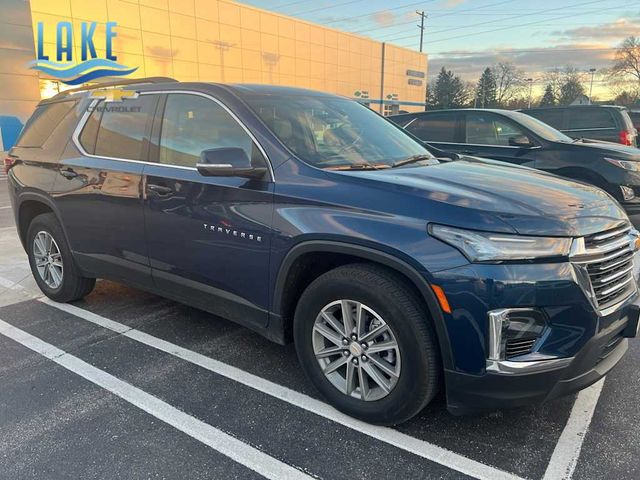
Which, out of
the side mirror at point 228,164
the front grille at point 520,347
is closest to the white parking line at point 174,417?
the front grille at point 520,347

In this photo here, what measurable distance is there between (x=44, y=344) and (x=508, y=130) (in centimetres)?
670

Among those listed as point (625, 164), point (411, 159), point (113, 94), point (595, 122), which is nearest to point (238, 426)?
point (411, 159)

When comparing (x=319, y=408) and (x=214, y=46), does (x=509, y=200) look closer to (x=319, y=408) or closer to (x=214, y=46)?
(x=319, y=408)

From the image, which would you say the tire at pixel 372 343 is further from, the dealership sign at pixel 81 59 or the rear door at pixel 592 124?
the dealership sign at pixel 81 59

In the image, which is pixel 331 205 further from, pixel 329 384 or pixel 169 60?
pixel 169 60

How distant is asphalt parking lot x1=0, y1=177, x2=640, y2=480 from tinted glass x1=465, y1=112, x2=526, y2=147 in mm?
4619

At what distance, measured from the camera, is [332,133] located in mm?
3480

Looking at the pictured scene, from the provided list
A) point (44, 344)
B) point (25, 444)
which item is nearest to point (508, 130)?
point (44, 344)

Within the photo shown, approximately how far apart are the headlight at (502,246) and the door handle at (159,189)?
2.00 meters

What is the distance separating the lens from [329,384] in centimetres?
294

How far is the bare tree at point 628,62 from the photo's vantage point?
230 ft

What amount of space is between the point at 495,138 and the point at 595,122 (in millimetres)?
4535

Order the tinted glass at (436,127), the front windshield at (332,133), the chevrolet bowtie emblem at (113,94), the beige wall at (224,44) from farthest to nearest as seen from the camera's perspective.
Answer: the beige wall at (224,44), the tinted glass at (436,127), the chevrolet bowtie emblem at (113,94), the front windshield at (332,133)

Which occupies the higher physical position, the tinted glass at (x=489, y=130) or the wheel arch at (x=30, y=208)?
the tinted glass at (x=489, y=130)
